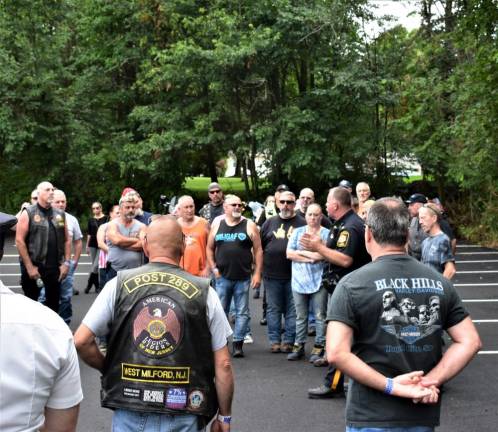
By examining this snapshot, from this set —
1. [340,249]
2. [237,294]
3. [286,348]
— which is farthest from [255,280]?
[340,249]

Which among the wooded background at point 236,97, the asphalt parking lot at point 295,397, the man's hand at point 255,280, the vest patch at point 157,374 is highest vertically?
the wooded background at point 236,97

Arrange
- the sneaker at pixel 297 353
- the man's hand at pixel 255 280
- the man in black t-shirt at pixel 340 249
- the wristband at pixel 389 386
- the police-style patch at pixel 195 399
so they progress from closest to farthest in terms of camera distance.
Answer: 1. the wristband at pixel 389 386
2. the police-style patch at pixel 195 399
3. the man in black t-shirt at pixel 340 249
4. the sneaker at pixel 297 353
5. the man's hand at pixel 255 280

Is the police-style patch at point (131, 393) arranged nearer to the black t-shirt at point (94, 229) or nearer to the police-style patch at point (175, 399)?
the police-style patch at point (175, 399)

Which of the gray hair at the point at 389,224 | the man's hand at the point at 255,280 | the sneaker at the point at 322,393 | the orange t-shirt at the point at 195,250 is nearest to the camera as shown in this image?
the gray hair at the point at 389,224

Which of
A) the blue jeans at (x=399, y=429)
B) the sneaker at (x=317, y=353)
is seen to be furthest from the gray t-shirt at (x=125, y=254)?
the blue jeans at (x=399, y=429)

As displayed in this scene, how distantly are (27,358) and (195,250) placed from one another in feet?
22.0

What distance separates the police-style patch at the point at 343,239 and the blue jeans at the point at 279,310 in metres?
2.13

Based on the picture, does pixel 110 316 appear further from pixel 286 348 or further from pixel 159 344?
pixel 286 348

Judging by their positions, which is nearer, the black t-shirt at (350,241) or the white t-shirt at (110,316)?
the white t-shirt at (110,316)

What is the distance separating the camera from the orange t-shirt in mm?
9055

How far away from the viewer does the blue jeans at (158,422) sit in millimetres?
3695

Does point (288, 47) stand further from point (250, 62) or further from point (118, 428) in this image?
point (118, 428)

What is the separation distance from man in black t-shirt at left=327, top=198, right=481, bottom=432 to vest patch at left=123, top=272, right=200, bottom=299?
0.68m

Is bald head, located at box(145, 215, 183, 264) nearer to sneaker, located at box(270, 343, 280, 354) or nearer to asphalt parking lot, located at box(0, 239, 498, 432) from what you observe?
asphalt parking lot, located at box(0, 239, 498, 432)
